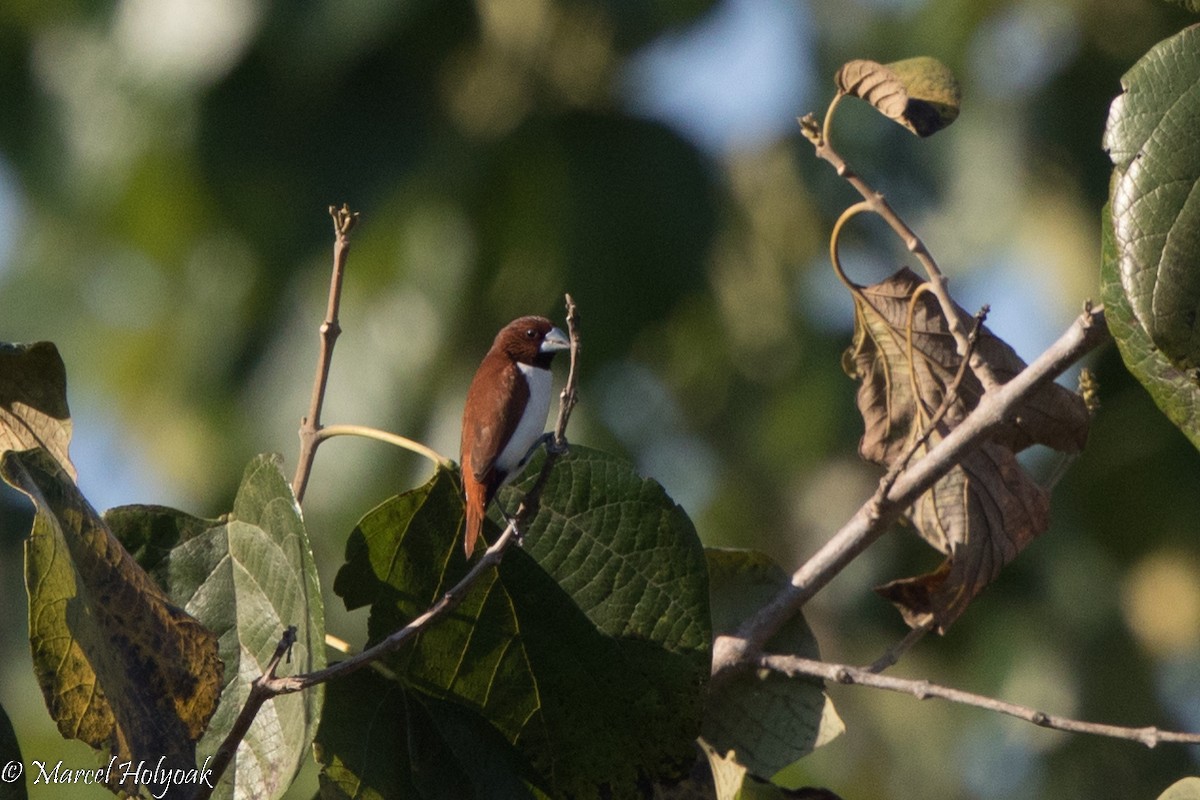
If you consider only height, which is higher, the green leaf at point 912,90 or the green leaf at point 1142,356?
the green leaf at point 912,90

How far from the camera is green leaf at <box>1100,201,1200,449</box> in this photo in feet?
6.55

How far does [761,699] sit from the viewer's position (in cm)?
274

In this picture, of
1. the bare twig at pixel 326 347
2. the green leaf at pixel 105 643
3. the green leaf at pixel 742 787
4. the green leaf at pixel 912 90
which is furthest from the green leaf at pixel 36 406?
the green leaf at pixel 912 90

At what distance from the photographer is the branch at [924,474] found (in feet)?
7.25

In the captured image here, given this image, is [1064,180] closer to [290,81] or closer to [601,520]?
[290,81]

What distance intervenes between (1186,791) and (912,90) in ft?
4.14

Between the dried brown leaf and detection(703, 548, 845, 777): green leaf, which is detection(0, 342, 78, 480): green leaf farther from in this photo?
the dried brown leaf

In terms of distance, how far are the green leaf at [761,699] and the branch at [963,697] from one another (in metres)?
0.15

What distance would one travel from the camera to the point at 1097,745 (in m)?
8.67

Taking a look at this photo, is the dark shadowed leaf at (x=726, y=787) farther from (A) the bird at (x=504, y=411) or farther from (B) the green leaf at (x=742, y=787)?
(A) the bird at (x=504, y=411)

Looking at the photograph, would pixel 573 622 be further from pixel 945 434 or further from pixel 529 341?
pixel 529 341

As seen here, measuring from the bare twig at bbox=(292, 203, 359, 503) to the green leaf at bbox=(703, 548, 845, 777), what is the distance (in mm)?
906

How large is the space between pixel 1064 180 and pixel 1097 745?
19.0 feet

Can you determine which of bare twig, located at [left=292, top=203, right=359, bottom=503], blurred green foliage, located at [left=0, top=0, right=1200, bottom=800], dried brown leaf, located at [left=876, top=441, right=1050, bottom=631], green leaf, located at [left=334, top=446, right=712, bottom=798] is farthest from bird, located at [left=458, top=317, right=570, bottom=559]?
blurred green foliage, located at [left=0, top=0, right=1200, bottom=800]
